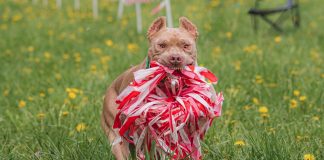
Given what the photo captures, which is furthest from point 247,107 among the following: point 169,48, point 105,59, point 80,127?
point 105,59

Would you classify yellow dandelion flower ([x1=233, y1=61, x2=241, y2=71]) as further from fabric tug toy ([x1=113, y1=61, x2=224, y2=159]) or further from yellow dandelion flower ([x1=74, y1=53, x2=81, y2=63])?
fabric tug toy ([x1=113, y1=61, x2=224, y2=159])

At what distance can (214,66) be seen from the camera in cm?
550

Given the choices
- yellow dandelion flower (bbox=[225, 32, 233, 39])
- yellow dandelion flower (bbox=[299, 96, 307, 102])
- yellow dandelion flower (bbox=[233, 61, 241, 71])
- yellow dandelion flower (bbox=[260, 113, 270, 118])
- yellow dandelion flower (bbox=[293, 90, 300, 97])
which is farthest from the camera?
yellow dandelion flower (bbox=[225, 32, 233, 39])

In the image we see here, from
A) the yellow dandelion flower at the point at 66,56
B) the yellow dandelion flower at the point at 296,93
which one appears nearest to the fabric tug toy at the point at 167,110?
the yellow dandelion flower at the point at 296,93

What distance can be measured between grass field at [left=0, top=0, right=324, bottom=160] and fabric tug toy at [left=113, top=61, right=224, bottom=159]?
24 centimetres

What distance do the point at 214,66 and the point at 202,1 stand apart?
19.7 feet

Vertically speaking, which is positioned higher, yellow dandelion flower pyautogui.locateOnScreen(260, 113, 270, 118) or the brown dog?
the brown dog

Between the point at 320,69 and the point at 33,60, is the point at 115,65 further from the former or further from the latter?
the point at 320,69

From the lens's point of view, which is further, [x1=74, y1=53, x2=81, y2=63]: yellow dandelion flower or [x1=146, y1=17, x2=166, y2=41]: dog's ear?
[x1=74, y1=53, x2=81, y2=63]: yellow dandelion flower

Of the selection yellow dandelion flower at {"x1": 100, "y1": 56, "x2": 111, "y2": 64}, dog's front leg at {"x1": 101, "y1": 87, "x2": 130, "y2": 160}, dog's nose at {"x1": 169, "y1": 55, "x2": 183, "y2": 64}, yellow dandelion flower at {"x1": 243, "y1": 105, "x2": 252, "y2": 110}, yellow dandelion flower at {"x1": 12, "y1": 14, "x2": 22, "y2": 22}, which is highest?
dog's nose at {"x1": 169, "y1": 55, "x2": 183, "y2": 64}

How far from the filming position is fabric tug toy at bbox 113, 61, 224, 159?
8.84 ft

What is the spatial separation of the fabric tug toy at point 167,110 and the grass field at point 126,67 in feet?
0.78

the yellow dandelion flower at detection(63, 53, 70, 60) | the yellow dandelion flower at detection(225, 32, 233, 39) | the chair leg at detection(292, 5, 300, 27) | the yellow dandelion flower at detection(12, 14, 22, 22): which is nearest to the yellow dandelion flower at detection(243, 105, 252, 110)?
the yellow dandelion flower at detection(63, 53, 70, 60)

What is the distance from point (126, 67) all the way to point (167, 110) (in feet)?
10.1
